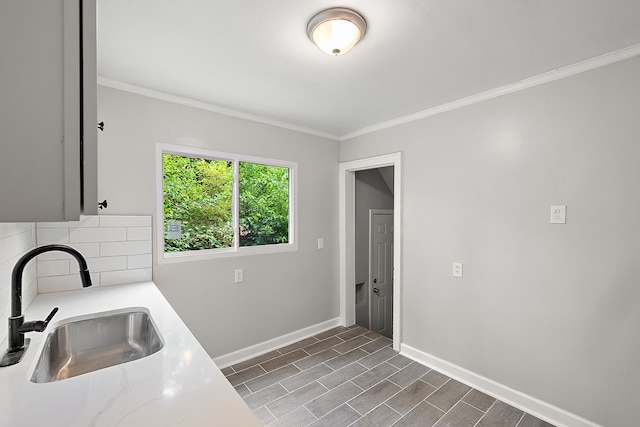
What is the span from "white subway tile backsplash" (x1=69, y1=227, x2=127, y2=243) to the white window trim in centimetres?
25

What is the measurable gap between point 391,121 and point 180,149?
6.68ft

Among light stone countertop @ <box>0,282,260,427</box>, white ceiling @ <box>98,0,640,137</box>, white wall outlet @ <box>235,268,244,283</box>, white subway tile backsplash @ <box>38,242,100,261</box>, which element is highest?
white ceiling @ <box>98,0,640,137</box>

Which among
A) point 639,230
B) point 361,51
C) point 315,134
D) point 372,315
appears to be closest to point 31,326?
point 361,51

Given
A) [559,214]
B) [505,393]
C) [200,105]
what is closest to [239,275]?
[200,105]

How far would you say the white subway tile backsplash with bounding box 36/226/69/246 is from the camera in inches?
72.6

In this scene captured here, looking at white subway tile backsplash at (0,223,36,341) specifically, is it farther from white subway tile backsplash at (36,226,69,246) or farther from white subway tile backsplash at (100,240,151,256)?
white subway tile backsplash at (100,240,151,256)

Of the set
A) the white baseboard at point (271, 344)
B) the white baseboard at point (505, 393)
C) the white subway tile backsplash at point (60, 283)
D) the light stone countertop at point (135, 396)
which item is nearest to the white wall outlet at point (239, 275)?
the white baseboard at point (271, 344)

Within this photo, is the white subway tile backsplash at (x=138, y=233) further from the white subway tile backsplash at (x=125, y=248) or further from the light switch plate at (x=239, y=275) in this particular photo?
the light switch plate at (x=239, y=275)

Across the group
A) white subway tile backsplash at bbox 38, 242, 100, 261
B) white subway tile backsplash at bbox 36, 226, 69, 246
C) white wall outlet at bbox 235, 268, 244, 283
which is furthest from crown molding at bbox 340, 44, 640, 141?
white subway tile backsplash at bbox 36, 226, 69, 246

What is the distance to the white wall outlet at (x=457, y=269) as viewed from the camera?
7.97 feet

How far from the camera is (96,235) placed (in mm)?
2012

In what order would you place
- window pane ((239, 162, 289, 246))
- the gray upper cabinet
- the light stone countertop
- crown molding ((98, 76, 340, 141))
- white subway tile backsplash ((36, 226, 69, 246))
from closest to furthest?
the gray upper cabinet < the light stone countertop < white subway tile backsplash ((36, 226, 69, 246)) < crown molding ((98, 76, 340, 141)) < window pane ((239, 162, 289, 246))

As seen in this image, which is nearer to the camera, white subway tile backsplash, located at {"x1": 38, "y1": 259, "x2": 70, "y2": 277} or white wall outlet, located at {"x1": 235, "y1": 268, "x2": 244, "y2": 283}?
white subway tile backsplash, located at {"x1": 38, "y1": 259, "x2": 70, "y2": 277}

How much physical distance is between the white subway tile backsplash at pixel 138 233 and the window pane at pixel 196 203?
15 centimetres
